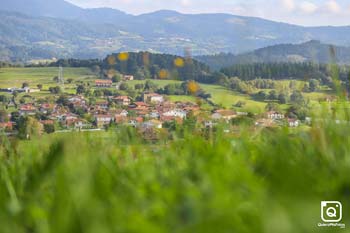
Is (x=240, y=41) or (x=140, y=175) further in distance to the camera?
(x=240, y=41)

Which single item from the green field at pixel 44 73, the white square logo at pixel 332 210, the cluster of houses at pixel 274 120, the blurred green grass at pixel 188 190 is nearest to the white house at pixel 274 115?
the cluster of houses at pixel 274 120

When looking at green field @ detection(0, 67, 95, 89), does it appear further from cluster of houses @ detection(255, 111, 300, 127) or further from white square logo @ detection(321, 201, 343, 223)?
white square logo @ detection(321, 201, 343, 223)

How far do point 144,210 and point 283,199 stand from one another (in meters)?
0.34

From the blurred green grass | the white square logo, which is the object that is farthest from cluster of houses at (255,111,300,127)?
the white square logo

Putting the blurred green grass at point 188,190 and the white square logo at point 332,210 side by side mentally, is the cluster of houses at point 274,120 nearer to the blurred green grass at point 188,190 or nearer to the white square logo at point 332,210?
the blurred green grass at point 188,190

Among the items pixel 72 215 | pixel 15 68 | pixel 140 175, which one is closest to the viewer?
pixel 72 215

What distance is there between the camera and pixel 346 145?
1941 mm

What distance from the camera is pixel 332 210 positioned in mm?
1312

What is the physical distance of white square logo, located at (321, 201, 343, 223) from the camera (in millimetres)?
1184

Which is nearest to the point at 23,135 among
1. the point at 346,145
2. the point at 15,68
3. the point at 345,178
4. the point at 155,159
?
the point at 155,159

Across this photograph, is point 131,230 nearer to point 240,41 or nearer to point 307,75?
point 240,41

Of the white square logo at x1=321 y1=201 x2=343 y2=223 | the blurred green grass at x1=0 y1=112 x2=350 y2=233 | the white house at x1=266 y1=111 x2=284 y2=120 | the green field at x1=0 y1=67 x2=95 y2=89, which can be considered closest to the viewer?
the blurred green grass at x1=0 y1=112 x2=350 y2=233

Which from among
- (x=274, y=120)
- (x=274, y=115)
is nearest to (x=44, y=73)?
(x=274, y=115)

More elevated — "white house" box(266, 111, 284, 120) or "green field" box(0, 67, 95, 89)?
"white house" box(266, 111, 284, 120)
